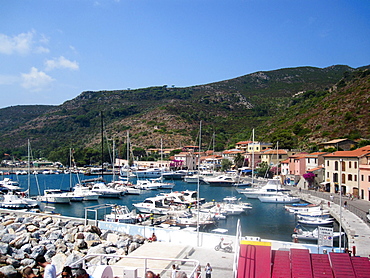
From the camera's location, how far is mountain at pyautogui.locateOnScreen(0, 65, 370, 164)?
78.9m

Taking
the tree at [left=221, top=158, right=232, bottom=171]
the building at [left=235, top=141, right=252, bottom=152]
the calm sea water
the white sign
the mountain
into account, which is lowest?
the calm sea water

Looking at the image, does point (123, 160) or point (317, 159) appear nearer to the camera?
point (317, 159)

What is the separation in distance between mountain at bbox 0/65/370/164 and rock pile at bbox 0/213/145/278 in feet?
193

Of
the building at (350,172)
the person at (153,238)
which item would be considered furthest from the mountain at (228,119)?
the person at (153,238)

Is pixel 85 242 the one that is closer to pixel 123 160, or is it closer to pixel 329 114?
pixel 329 114

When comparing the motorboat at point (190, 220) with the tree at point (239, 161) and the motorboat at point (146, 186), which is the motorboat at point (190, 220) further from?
the tree at point (239, 161)

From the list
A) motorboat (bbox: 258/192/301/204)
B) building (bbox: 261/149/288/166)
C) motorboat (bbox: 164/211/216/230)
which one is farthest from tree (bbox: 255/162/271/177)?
motorboat (bbox: 164/211/216/230)

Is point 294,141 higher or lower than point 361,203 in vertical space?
higher

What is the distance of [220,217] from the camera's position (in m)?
31.3

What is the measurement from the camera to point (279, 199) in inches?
1662

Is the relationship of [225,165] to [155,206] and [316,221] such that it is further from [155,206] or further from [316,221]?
[316,221]

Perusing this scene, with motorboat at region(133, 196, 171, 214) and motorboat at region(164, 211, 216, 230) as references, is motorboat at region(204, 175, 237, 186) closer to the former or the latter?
motorboat at region(133, 196, 171, 214)

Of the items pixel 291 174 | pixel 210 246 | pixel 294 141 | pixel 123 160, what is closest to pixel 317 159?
pixel 291 174

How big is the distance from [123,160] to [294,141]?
53652mm
